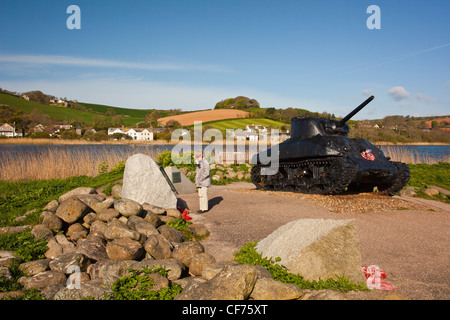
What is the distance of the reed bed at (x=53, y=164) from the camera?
16.6 meters

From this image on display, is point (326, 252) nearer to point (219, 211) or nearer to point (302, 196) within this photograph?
point (219, 211)

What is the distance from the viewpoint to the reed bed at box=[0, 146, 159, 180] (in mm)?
16578

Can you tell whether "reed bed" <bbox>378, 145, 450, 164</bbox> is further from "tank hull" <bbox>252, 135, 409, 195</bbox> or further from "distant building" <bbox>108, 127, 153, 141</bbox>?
"distant building" <bbox>108, 127, 153, 141</bbox>

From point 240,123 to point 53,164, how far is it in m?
43.7

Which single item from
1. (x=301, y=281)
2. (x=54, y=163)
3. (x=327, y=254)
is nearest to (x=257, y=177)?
(x=54, y=163)

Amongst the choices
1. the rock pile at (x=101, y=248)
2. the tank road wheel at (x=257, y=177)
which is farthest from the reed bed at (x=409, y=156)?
the rock pile at (x=101, y=248)

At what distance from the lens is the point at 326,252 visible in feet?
16.2

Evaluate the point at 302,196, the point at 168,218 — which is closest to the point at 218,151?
the point at 302,196

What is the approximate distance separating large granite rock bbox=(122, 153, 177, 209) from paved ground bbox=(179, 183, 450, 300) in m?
1.10

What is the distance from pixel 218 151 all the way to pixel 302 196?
557 inches

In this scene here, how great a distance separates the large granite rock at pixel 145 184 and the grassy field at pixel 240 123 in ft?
149

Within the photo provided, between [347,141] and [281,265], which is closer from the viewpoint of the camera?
[281,265]

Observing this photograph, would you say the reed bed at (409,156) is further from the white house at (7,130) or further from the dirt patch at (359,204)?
the white house at (7,130)
